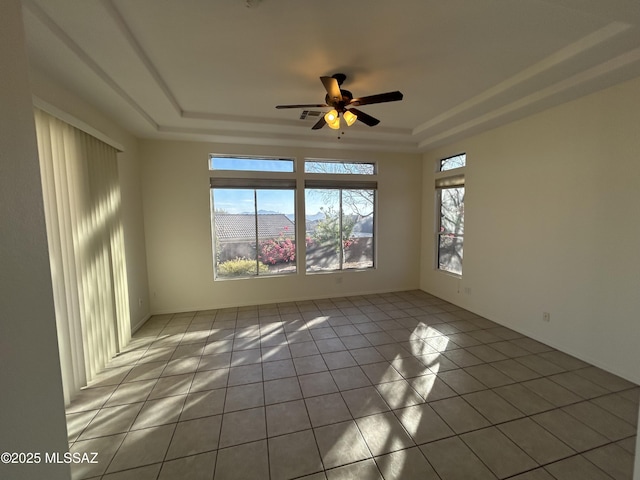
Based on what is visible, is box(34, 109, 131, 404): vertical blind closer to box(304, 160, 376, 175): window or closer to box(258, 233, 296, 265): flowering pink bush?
box(258, 233, 296, 265): flowering pink bush

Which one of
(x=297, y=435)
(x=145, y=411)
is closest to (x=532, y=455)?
(x=297, y=435)

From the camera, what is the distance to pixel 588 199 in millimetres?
2729

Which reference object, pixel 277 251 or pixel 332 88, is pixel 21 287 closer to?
pixel 332 88

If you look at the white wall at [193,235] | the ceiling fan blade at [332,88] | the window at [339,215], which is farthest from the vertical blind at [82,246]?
the window at [339,215]

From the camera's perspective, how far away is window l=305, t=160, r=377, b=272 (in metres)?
4.78

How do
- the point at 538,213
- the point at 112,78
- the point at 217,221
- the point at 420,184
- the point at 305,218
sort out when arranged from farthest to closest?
the point at 420,184 → the point at 305,218 → the point at 217,221 → the point at 538,213 → the point at 112,78

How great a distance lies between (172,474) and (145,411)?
734 millimetres

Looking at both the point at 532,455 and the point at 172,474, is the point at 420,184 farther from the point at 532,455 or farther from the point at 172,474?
the point at 172,474

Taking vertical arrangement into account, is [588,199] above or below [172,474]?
above

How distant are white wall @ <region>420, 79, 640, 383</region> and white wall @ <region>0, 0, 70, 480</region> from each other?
4.04m

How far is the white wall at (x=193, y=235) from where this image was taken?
4.09 meters

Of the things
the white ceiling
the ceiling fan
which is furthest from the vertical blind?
the ceiling fan

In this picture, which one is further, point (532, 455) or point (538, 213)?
point (538, 213)

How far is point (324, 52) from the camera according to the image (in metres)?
2.23
